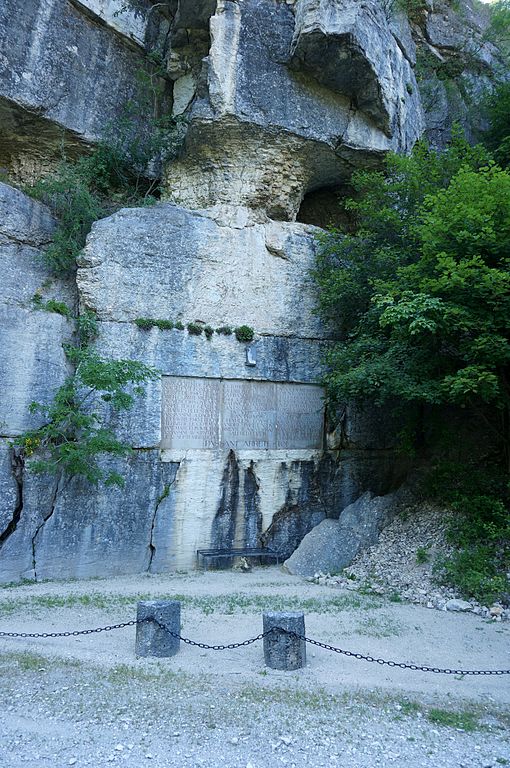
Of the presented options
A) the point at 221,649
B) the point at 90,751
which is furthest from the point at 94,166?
the point at 90,751

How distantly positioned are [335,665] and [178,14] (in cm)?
1241

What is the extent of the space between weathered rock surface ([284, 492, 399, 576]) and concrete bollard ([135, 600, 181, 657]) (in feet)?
13.9

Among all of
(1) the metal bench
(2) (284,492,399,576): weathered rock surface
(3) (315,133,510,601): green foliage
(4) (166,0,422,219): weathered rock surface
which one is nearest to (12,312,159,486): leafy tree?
(1) the metal bench

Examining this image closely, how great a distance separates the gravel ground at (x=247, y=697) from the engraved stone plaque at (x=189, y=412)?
3.56 metres

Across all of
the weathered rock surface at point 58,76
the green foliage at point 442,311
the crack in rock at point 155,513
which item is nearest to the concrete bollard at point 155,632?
the crack in rock at point 155,513

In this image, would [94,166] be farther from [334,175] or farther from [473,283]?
[473,283]

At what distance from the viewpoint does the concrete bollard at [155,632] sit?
17.2ft

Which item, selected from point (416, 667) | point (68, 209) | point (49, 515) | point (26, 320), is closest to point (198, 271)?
point (68, 209)

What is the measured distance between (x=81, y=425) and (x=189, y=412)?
206 cm

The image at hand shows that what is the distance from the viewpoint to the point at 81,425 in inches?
341

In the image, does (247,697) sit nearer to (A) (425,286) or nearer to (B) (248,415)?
(A) (425,286)

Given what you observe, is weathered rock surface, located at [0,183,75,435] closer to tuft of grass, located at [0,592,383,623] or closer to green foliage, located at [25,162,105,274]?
green foliage, located at [25,162,105,274]

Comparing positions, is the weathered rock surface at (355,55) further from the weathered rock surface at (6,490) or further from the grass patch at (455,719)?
the grass patch at (455,719)

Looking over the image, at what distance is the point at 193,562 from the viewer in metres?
9.62
